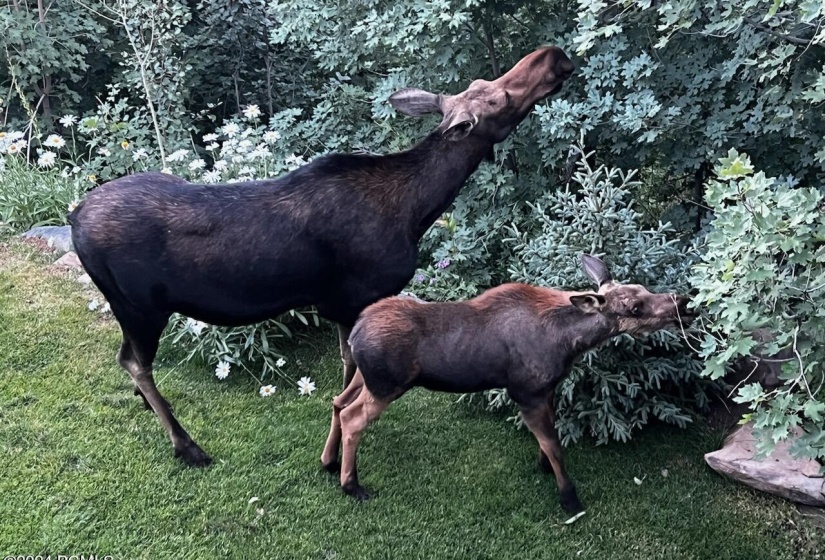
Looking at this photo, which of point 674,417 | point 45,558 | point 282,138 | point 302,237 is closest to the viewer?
point 45,558

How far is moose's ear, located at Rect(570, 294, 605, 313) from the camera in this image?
3.54 m

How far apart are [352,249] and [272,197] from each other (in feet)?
1.61

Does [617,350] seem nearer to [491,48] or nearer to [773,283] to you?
[773,283]

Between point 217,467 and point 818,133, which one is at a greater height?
point 818,133

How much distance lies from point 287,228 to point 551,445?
1.69 meters

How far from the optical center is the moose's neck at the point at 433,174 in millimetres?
Answer: 3889

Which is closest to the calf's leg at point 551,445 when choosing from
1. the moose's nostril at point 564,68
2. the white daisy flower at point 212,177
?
the moose's nostril at point 564,68

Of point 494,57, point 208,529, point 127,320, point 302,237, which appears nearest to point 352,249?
point 302,237

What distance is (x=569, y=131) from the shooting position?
5.04 metres

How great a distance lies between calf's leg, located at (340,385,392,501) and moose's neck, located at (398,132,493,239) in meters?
0.88

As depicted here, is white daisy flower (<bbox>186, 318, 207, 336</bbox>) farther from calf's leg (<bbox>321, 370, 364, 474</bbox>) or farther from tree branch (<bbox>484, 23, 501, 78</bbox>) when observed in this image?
tree branch (<bbox>484, 23, 501, 78</bbox>)

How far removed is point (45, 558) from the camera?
3500 mm

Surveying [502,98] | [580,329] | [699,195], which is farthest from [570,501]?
[699,195]

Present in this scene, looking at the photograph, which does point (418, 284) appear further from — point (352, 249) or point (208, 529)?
point (208, 529)
